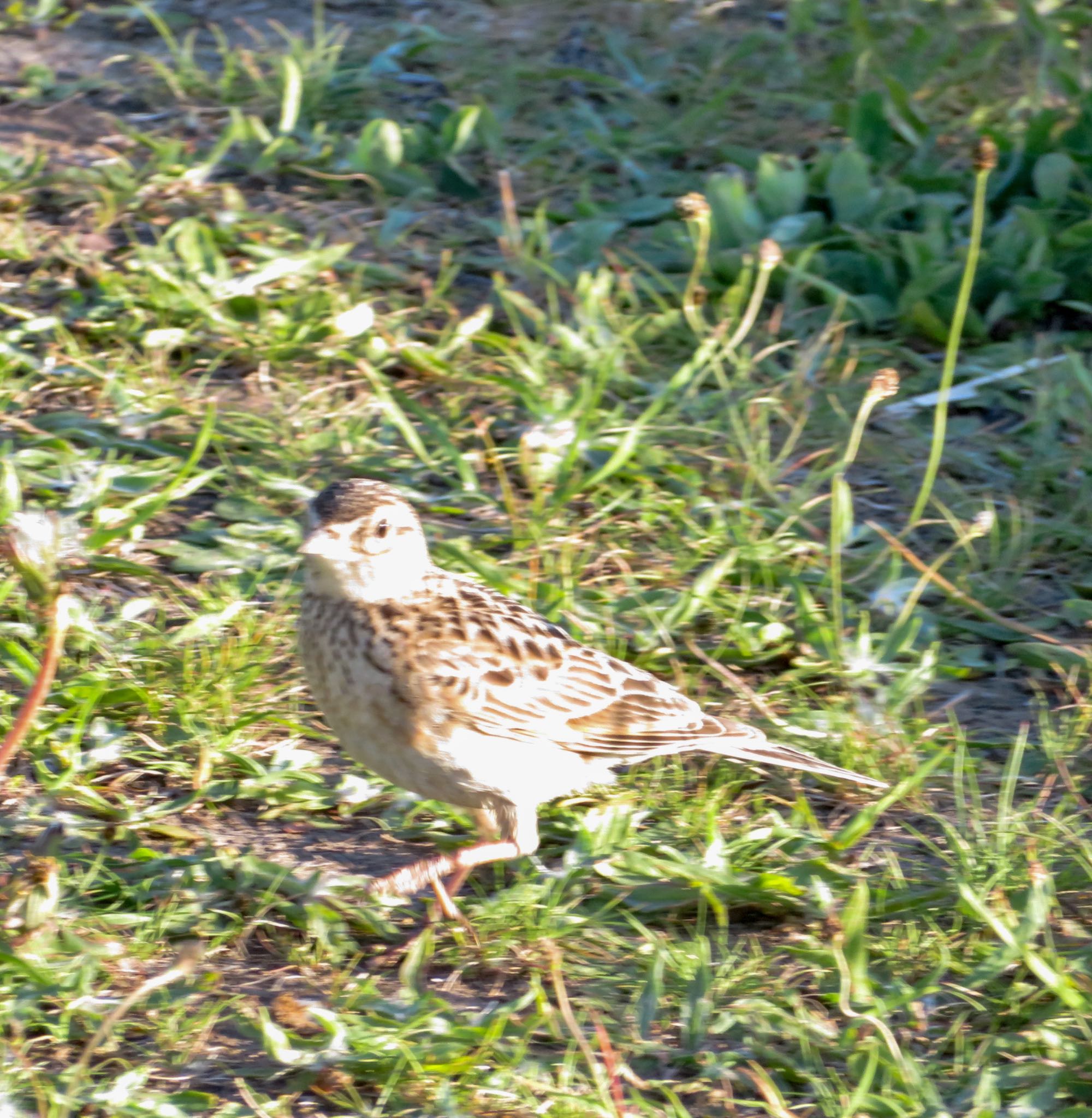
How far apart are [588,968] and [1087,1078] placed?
1175mm

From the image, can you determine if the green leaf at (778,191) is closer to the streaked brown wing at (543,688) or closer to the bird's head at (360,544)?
the streaked brown wing at (543,688)

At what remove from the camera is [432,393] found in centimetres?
630

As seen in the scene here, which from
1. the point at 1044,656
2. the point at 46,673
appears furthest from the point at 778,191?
the point at 46,673

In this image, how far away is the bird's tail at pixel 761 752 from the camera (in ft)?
14.5

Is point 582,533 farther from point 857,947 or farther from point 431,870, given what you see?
point 857,947

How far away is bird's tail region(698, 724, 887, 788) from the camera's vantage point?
14.5ft

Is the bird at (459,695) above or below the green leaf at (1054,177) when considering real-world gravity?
below

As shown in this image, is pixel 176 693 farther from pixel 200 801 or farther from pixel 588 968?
pixel 588 968

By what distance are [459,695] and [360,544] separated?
508mm

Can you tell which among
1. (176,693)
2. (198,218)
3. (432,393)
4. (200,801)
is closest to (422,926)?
(200,801)

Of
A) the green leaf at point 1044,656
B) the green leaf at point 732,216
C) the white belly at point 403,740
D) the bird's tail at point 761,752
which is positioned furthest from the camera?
the green leaf at point 732,216

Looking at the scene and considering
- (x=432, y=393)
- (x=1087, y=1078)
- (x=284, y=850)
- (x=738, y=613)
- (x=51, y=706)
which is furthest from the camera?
(x=432, y=393)

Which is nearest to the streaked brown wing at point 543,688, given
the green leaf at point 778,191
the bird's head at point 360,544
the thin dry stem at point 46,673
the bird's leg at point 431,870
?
the bird's head at point 360,544

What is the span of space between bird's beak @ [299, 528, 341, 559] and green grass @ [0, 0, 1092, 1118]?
69 cm
